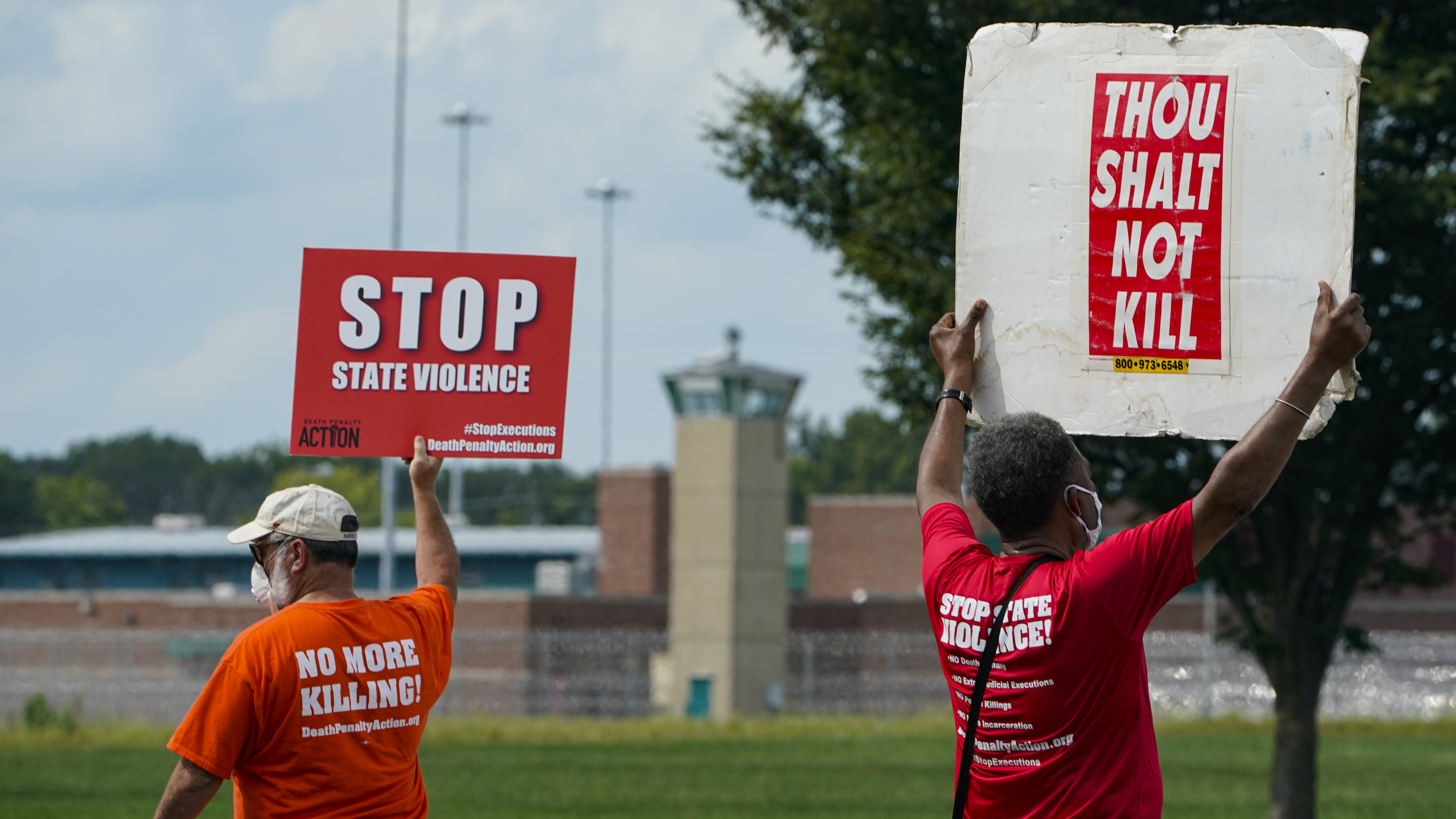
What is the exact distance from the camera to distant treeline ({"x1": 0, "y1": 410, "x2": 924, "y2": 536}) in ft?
397

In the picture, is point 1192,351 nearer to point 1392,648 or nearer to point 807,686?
point 807,686

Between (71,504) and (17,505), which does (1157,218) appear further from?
(17,505)

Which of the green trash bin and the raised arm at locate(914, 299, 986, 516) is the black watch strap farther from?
the green trash bin

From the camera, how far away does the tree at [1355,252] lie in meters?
12.9

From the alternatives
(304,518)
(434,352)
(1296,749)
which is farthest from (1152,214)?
(1296,749)

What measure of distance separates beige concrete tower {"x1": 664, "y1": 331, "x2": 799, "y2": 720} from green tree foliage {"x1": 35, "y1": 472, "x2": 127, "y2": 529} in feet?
298

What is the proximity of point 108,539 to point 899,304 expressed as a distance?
70688mm

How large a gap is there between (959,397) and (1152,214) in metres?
0.68

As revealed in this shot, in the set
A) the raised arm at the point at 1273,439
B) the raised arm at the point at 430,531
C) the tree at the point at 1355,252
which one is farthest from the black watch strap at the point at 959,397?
the tree at the point at 1355,252

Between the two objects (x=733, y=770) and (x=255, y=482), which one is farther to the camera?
(x=255, y=482)

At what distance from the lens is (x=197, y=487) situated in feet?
442

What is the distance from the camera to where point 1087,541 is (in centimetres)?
402

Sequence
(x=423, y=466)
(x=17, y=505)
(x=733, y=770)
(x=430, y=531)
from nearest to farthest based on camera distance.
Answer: (x=423, y=466), (x=430, y=531), (x=733, y=770), (x=17, y=505)

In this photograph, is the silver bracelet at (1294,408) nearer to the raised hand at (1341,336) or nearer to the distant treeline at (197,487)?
the raised hand at (1341,336)
